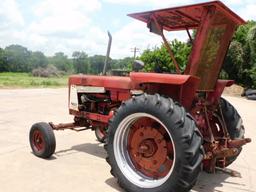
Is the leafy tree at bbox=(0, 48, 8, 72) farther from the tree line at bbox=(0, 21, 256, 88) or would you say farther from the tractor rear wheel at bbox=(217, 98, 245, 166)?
the tractor rear wheel at bbox=(217, 98, 245, 166)

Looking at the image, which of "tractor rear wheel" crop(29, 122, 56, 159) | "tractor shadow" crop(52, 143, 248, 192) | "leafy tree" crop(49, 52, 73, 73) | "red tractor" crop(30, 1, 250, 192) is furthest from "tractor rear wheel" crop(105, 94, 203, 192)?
"leafy tree" crop(49, 52, 73, 73)

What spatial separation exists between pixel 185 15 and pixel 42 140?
2.86 m

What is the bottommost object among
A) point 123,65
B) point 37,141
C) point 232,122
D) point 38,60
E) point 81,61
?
point 37,141

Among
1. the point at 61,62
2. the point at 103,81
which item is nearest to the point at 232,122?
the point at 103,81

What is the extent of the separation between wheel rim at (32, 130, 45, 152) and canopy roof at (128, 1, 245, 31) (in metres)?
2.44

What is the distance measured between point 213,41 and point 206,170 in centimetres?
185

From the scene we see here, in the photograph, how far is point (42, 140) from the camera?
5.67 meters

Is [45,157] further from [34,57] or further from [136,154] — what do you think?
[34,57]

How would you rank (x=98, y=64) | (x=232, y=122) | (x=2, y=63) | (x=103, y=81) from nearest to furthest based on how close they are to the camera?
(x=232, y=122)
(x=103, y=81)
(x=98, y=64)
(x=2, y=63)

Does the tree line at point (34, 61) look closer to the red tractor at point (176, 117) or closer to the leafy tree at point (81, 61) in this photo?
the leafy tree at point (81, 61)

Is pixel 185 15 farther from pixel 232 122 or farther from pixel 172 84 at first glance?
pixel 232 122

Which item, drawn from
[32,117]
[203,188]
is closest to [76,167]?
[203,188]

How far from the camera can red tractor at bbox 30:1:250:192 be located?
386 cm

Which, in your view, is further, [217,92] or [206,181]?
[217,92]
